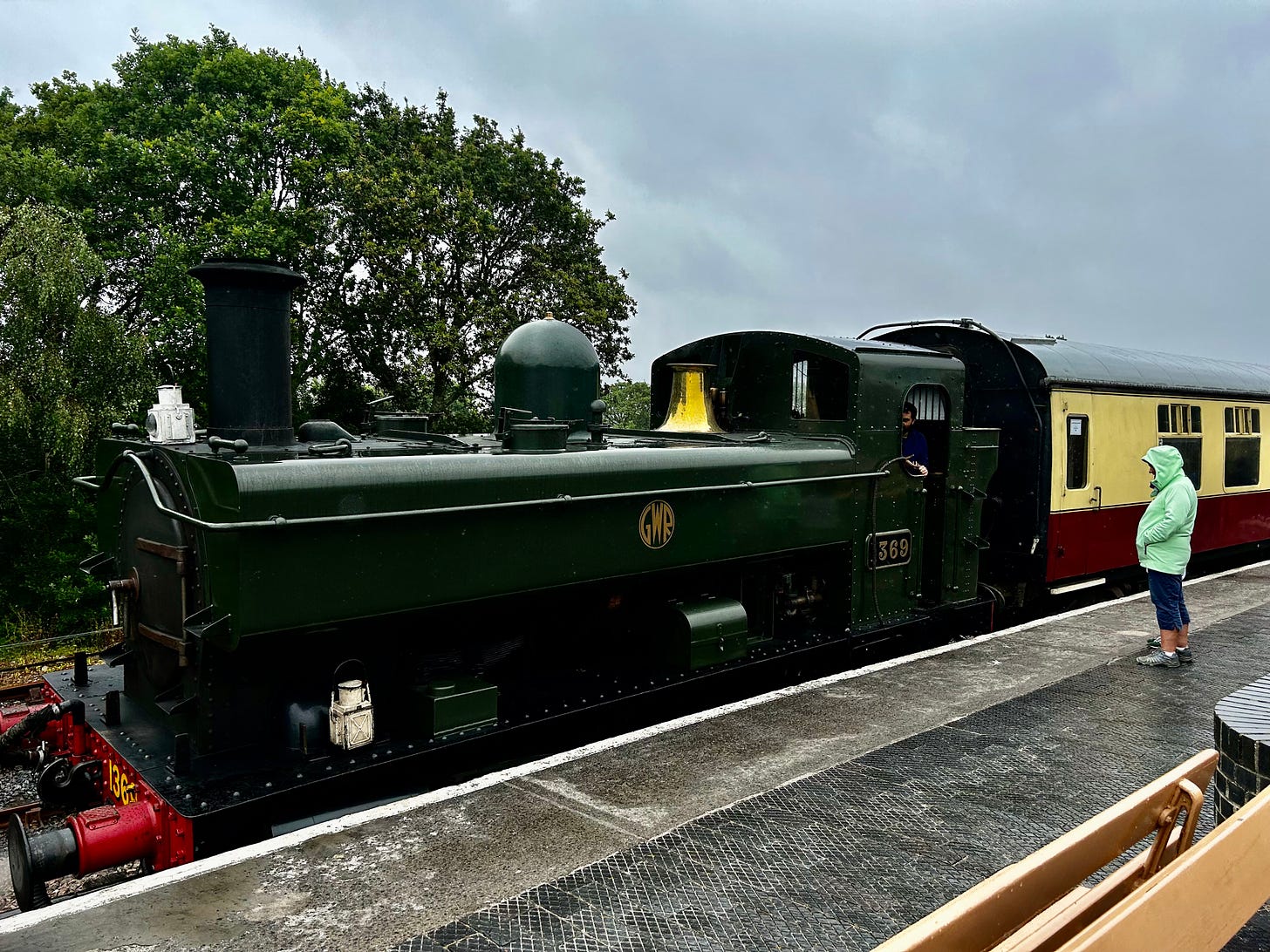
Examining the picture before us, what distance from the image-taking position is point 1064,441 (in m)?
9.34

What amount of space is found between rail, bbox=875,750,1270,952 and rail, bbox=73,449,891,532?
3.25 meters

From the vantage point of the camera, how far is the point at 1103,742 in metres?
4.98

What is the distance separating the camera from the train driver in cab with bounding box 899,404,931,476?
757 centimetres

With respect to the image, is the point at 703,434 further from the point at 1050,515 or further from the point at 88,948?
the point at 88,948

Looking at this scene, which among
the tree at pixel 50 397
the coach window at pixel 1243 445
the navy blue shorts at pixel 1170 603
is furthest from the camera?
the tree at pixel 50 397

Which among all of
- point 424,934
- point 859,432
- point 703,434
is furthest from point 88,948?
point 859,432

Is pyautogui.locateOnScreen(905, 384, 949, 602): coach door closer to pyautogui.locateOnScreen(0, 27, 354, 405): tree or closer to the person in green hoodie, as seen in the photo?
the person in green hoodie

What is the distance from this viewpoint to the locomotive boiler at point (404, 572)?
162 inches

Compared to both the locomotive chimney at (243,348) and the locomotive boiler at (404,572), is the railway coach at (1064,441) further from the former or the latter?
the locomotive chimney at (243,348)

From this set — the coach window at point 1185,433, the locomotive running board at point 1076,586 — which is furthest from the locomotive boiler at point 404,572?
the coach window at point 1185,433

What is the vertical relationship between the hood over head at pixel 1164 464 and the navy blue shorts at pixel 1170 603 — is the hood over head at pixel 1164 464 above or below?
above

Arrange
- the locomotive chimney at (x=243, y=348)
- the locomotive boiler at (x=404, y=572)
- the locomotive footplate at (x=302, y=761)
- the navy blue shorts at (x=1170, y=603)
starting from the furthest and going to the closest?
the navy blue shorts at (x=1170, y=603)
the locomotive chimney at (x=243, y=348)
the locomotive boiler at (x=404, y=572)
the locomotive footplate at (x=302, y=761)

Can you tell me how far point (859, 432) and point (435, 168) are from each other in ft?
49.3

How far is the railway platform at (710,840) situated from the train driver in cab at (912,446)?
228cm
